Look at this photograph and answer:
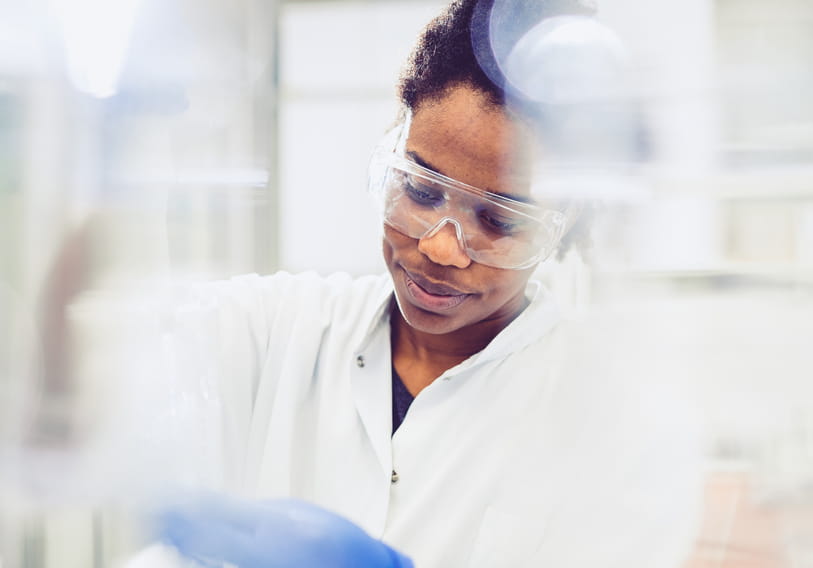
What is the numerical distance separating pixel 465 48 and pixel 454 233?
0.17 m

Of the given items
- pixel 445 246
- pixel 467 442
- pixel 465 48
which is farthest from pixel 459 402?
pixel 465 48

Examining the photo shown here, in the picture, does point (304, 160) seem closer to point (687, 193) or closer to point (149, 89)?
point (149, 89)

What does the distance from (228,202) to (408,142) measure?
18 centimetres

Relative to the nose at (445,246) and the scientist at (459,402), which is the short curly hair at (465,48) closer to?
the scientist at (459,402)

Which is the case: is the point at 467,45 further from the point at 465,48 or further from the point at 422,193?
the point at 422,193

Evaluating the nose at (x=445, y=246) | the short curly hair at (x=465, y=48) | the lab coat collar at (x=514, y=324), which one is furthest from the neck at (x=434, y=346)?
the short curly hair at (x=465, y=48)

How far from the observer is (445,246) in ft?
1.78

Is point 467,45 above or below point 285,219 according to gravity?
above

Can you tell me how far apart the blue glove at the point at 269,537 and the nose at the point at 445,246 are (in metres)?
0.23

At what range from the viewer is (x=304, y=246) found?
1.93 ft

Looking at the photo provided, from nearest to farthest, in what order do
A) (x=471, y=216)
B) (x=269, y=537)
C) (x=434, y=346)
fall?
(x=269, y=537) < (x=471, y=216) < (x=434, y=346)

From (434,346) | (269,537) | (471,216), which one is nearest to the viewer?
(269,537)

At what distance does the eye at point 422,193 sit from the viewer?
21.5 inches

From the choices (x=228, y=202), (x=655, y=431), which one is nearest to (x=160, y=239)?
(x=228, y=202)
